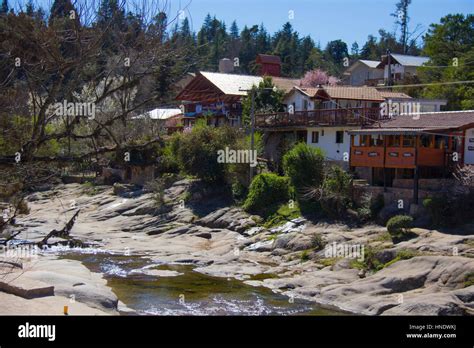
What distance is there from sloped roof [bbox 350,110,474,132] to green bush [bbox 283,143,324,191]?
12.4 feet

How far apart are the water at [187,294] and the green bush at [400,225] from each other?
261 inches

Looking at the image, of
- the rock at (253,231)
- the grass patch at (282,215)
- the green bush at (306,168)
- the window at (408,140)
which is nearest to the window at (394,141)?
the window at (408,140)

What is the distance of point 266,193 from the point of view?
4172 cm

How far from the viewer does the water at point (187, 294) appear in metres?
24.0

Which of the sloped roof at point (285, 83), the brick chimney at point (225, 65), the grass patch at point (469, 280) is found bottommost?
the grass patch at point (469, 280)

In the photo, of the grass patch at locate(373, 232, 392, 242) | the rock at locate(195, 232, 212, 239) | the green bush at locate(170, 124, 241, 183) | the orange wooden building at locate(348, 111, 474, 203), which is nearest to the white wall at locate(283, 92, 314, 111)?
the green bush at locate(170, 124, 241, 183)

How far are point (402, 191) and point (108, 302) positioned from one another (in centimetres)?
1880

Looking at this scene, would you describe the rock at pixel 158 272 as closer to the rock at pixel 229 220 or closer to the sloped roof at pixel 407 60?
the rock at pixel 229 220

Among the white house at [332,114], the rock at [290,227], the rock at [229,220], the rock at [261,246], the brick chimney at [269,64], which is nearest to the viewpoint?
the rock at [261,246]

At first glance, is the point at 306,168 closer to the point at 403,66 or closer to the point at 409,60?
the point at 403,66

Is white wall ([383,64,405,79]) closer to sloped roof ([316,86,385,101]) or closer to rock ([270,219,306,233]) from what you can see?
sloped roof ([316,86,385,101])
